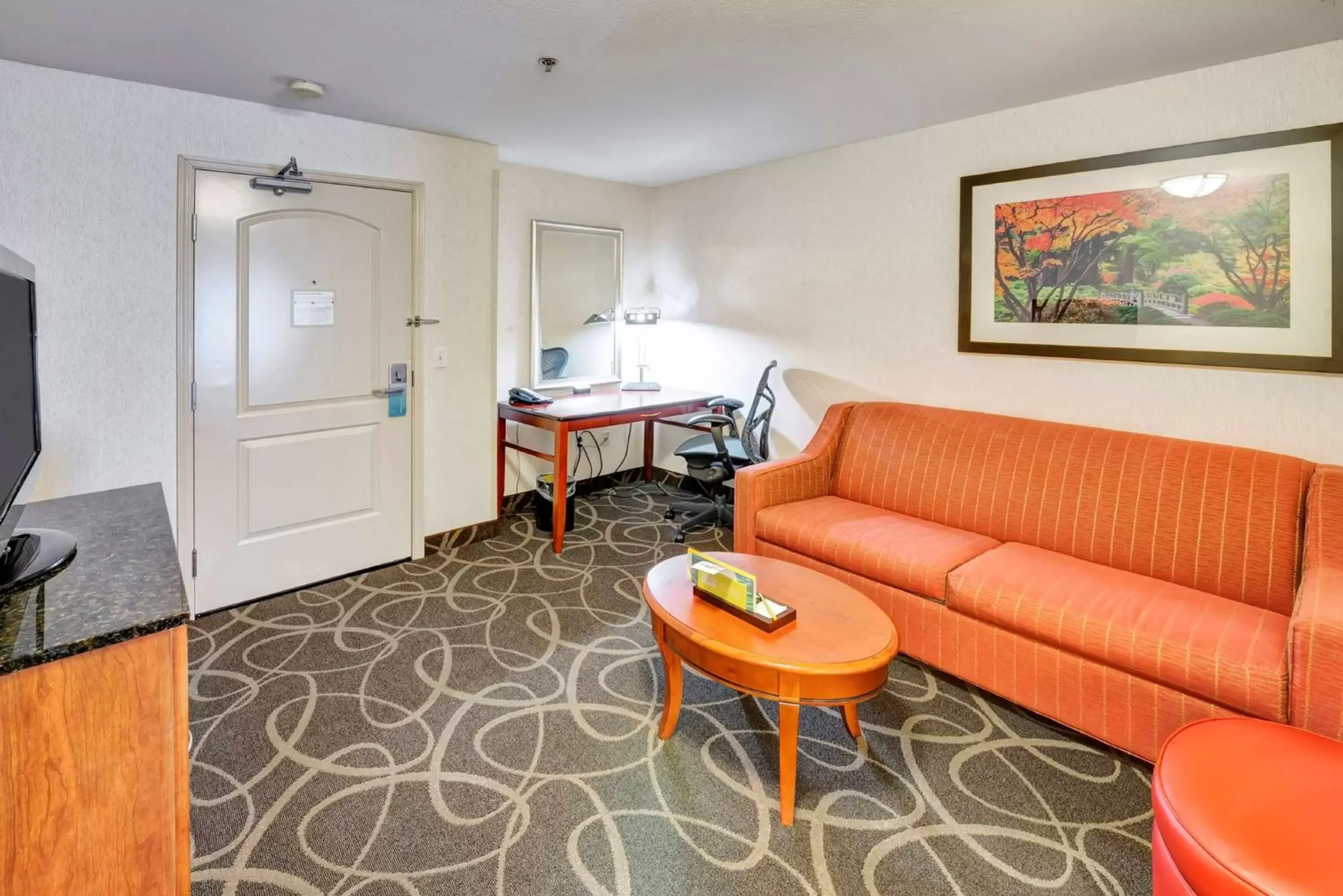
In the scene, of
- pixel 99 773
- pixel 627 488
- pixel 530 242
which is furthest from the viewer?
pixel 627 488

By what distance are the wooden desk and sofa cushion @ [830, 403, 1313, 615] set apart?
1238mm

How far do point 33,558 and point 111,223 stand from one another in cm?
197

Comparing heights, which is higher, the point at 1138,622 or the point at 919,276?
the point at 919,276

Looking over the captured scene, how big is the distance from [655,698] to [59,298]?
2.70 m

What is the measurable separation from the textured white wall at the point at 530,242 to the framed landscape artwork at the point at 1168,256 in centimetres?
244

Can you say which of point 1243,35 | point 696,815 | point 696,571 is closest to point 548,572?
point 696,571

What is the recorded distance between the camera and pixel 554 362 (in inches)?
181

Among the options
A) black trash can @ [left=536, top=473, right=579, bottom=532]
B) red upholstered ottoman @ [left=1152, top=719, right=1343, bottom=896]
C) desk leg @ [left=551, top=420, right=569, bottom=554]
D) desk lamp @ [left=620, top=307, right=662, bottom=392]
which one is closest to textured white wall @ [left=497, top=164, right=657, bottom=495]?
desk lamp @ [left=620, top=307, right=662, bottom=392]

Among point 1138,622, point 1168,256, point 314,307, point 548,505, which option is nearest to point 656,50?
point 314,307

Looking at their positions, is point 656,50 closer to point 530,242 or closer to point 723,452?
point 723,452

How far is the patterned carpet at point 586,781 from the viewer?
1.64 metres

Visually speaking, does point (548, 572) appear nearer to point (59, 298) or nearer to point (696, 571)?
point (696, 571)

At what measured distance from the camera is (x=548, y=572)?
11.5 ft

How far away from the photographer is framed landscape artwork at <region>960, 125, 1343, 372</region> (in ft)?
7.64
